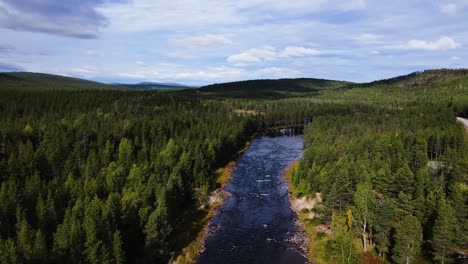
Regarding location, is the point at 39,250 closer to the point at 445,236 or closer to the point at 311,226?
the point at 311,226

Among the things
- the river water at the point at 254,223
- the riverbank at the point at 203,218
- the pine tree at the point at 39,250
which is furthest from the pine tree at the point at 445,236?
the pine tree at the point at 39,250

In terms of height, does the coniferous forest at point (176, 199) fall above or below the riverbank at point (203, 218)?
above

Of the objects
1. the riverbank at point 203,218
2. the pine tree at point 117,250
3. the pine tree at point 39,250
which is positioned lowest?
the riverbank at point 203,218

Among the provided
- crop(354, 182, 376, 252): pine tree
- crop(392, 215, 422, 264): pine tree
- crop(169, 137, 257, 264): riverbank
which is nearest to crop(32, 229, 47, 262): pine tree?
crop(169, 137, 257, 264): riverbank

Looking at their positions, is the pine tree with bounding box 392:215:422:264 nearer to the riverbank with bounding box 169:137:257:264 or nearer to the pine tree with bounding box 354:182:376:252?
the pine tree with bounding box 354:182:376:252

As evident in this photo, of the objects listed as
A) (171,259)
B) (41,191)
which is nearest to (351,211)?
(171,259)

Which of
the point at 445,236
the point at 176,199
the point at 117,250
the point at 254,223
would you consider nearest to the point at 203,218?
the point at 176,199

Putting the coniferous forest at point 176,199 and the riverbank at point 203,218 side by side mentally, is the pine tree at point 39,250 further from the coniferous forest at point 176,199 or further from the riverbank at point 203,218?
the riverbank at point 203,218
